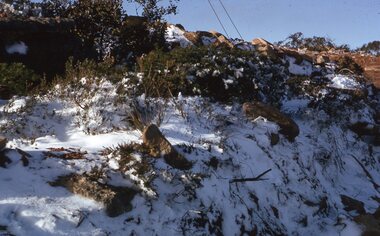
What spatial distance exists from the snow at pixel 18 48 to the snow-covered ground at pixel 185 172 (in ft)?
7.28

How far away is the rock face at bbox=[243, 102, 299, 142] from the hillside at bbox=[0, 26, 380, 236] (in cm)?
2

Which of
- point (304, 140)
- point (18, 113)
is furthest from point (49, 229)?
point (304, 140)

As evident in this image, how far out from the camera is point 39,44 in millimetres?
8656

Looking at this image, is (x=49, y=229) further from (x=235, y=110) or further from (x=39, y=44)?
(x=39, y=44)

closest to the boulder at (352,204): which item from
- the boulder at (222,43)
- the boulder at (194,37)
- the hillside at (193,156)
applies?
the hillside at (193,156)

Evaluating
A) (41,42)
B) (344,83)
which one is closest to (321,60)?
(344,83)

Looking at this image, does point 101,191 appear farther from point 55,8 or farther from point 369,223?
point 55,8

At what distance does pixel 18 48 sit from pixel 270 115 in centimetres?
517

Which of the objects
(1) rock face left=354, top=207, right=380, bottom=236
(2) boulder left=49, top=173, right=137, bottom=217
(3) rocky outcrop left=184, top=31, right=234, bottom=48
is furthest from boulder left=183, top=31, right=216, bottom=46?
(2) boulder left=49, top=173, right=137, bottom=217

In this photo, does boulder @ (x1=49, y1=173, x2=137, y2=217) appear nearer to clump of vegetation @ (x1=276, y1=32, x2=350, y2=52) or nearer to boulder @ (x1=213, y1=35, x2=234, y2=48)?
boulder @ (x1=213, y1=35, x2=234, y2=48)

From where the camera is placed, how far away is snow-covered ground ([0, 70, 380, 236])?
159 inches

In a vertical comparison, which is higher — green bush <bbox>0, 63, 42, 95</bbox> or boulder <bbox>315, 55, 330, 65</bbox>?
boulder <bbox>315, 55, 330, 65</bbox>

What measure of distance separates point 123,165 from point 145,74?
2.65 metres

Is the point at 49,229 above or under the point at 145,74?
under
